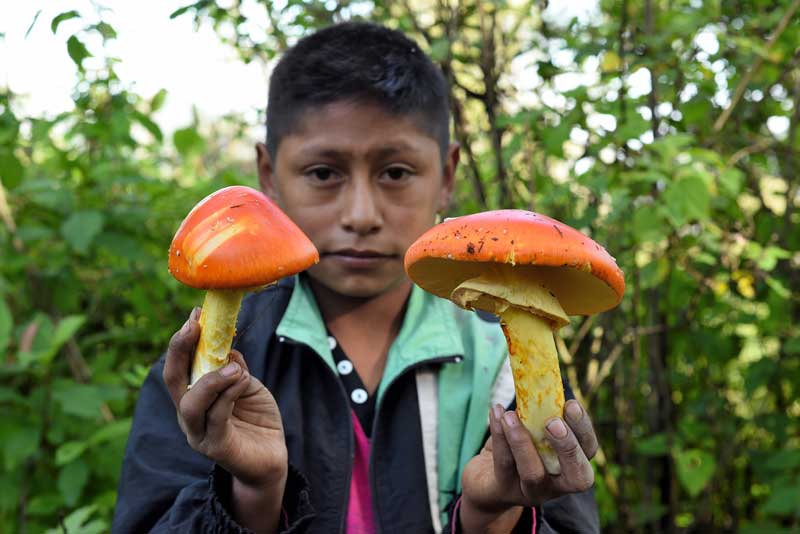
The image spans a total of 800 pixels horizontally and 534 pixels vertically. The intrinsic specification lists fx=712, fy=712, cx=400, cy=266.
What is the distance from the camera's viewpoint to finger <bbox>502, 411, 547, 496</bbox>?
4.86 ft

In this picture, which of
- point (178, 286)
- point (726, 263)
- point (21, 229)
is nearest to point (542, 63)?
point (726, 263)

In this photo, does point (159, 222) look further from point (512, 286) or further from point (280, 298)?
point (512, 286)

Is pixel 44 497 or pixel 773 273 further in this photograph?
pixel 773 273

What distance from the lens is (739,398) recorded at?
13.7 ft

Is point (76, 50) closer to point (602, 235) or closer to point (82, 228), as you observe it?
point (82, 228)

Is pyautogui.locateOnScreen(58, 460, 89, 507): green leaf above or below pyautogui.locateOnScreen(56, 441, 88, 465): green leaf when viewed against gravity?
below

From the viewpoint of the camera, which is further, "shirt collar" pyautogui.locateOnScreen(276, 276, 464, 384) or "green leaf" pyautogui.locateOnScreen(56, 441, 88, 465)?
"green leaf" pyautogui.locateOnScreen(56, 441, 88, 465)

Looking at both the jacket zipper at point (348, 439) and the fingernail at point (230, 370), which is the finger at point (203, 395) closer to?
the fingernail at point (230, 370)

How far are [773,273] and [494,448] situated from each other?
2477mm

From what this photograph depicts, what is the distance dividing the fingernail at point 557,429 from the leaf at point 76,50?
215 centimetres

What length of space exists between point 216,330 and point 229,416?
18 cm

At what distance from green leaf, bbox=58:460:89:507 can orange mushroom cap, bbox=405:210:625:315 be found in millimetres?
1906

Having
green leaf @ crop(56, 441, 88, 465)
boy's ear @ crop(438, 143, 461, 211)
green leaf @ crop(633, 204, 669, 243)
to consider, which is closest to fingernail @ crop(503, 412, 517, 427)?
boy's ear @ crop(438, 143, 461, 211)

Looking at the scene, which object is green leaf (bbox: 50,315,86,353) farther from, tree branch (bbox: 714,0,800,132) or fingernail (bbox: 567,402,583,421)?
tree branch (bbox: 714,0,800,132)
